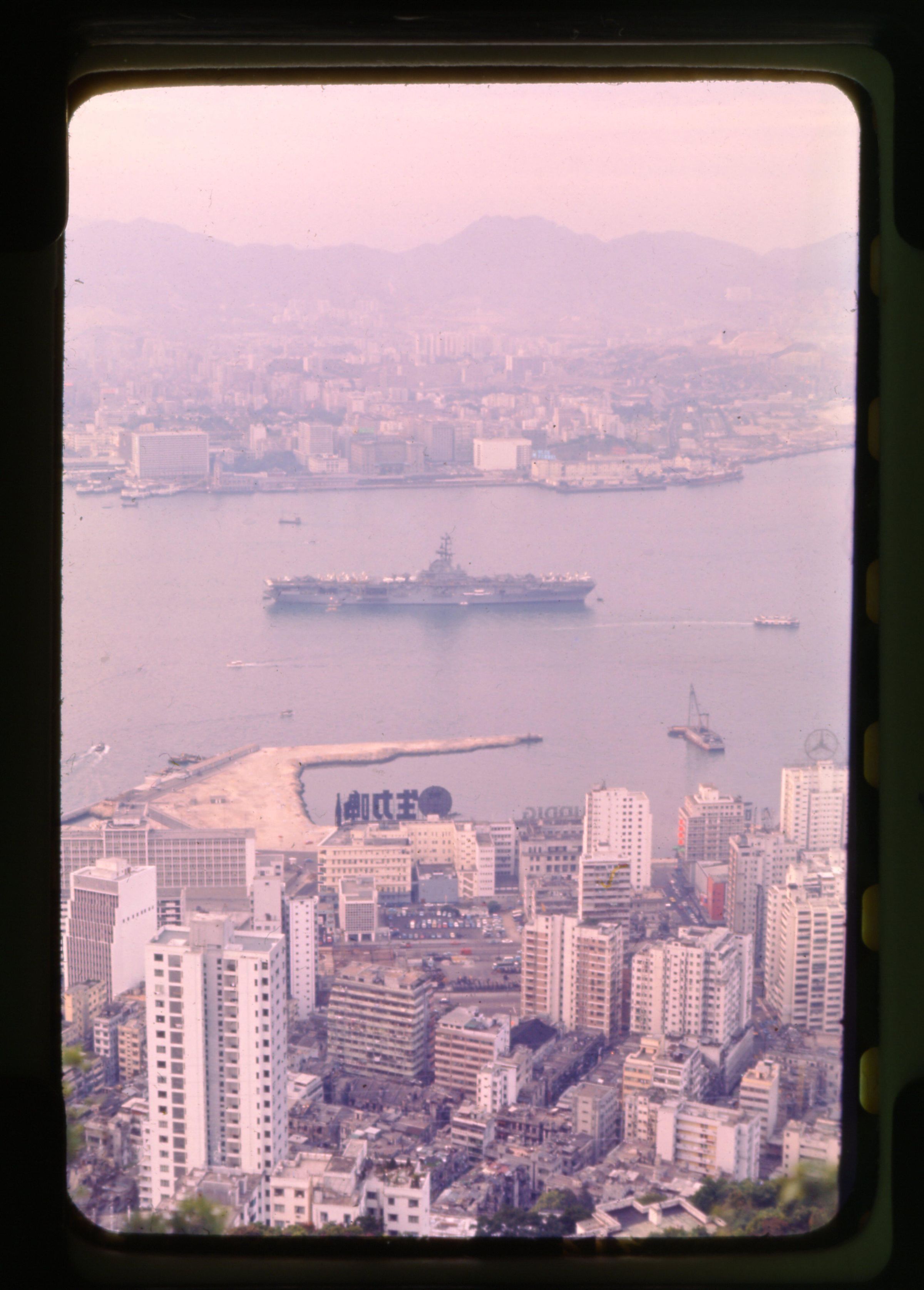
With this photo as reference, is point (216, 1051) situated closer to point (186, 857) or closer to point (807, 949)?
point (186, 857)

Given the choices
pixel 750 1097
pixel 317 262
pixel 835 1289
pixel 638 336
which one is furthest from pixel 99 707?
pixel 835 1289

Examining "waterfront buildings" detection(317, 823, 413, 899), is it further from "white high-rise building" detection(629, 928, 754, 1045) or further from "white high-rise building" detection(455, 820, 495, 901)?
"white high-rise building" detection(629, 928, 754, 1045)

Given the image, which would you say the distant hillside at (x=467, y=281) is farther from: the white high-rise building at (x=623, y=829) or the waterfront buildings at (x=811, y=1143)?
the waterfront buildings at (x=811, y=1143)

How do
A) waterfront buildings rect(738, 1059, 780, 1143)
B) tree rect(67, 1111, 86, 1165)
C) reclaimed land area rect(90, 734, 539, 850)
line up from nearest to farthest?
1. tree rect(67, 1111, 86, 1165)
2. waterfront buildings rect(738, 1059, 780, 1143)
3. reclaimed land area rect(90, 734, 539, 850)

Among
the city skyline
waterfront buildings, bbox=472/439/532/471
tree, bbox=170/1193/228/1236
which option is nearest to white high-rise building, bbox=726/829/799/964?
the city skyline

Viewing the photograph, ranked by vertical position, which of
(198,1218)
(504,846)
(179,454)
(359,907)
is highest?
(179,454)

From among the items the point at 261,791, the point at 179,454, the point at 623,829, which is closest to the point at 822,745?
the point at 623,829
